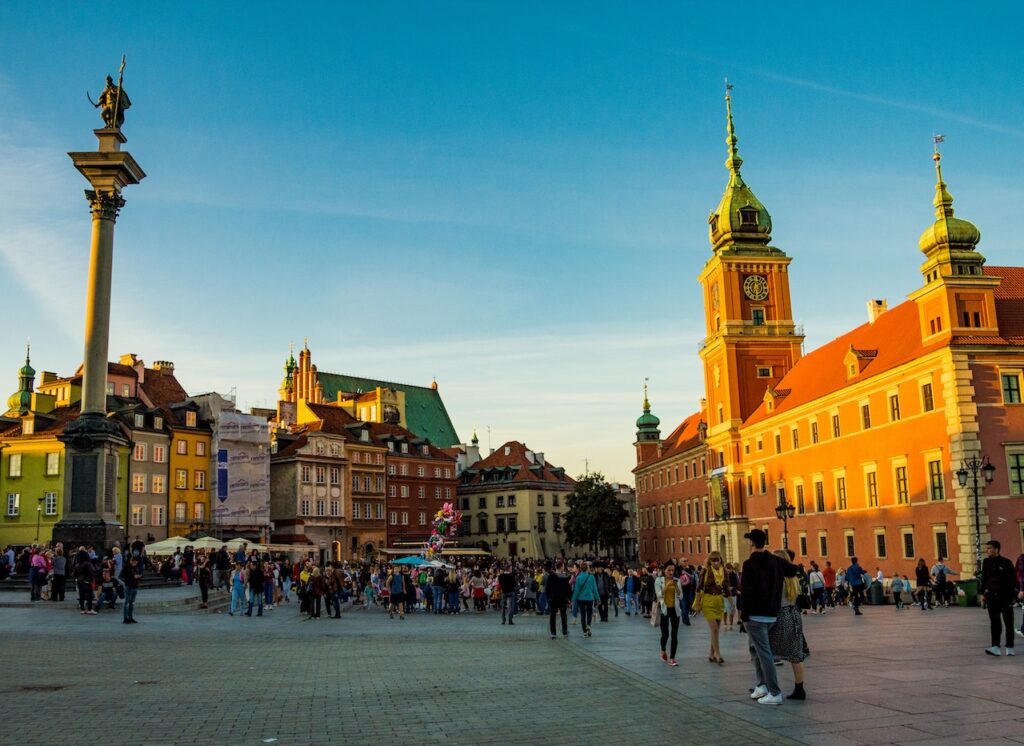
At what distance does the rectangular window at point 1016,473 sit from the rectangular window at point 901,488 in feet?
17.8

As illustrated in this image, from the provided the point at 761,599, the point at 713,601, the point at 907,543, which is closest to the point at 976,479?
the point at 907,543

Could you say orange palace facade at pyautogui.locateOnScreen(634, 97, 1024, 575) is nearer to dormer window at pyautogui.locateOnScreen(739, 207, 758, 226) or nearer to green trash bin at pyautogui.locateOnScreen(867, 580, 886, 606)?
dormer window at pyautogui.locateOnScreen(739, 207, 758, 226)

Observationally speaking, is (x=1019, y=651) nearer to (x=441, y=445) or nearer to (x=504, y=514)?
(x=504, y=514)

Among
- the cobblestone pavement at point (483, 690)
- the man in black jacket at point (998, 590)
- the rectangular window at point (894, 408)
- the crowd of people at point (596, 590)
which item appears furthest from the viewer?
the rectangular window at point (894, 408)

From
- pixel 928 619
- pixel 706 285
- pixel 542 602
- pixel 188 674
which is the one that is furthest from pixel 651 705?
pixel 706 285

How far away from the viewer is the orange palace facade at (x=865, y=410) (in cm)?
4041

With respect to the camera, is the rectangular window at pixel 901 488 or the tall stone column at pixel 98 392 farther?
the rectangular window at pixel 901 488

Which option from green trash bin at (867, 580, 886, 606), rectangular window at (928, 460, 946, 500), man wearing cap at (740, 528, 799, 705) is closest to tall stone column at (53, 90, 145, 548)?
man wearing cap at (740, 528, 799, 705)

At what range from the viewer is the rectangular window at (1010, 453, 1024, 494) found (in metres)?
39.3

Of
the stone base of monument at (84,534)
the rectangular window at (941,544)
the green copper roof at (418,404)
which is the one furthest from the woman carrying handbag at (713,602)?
the green copper roof at (418,404)

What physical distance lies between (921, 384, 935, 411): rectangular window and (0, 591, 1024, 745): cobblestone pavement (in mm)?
24180

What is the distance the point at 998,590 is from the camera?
46.2 ft

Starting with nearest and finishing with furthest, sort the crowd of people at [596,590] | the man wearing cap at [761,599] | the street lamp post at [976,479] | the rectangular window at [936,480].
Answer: the man wearing cap at [761,599] → the crowd of people at [596,590] → the street lamp post at [976,479] → the rectangular window at [936,480]

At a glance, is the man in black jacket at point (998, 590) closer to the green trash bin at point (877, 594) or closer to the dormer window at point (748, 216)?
the green trash bin at point (877, 594)
